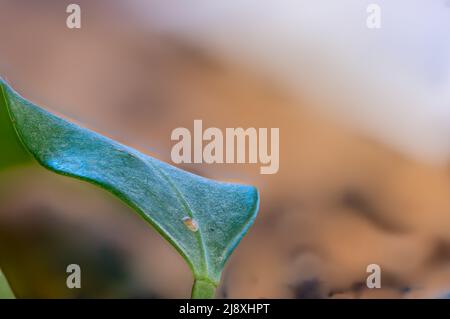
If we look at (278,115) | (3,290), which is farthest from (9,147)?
(278,115)

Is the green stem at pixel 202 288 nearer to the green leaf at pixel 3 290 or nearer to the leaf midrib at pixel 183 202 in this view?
the leaf midrib at pixel 183 202

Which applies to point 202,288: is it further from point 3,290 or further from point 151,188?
point 3,290

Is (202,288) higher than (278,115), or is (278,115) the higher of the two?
(278,115)

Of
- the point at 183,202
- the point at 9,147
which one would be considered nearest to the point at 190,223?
the point at 183,202

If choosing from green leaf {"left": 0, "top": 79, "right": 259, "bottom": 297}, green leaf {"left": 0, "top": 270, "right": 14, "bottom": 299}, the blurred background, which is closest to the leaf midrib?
green leaf {"left": 0, "top": 79, "right": 259, "bottom": 297}

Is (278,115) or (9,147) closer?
(9,147)

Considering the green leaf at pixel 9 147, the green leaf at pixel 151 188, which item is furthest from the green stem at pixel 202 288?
the green leaf at pixel 9 147
